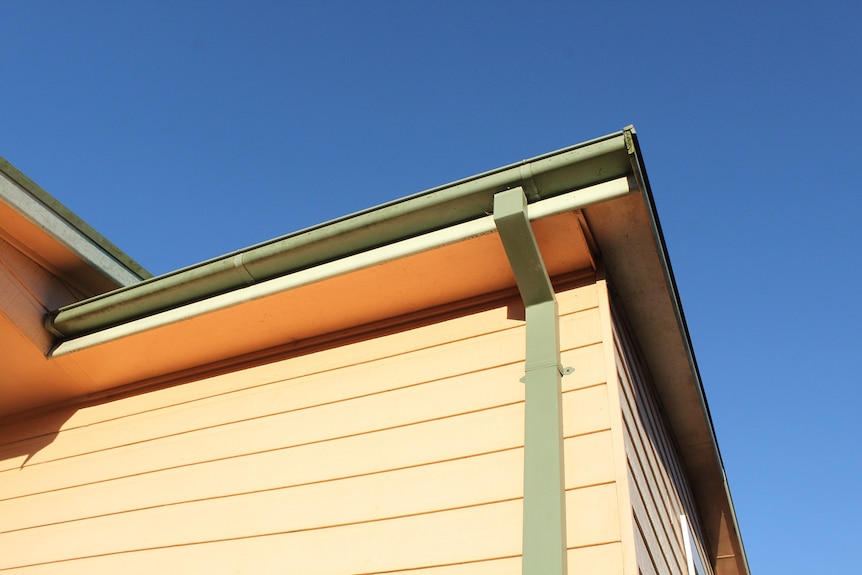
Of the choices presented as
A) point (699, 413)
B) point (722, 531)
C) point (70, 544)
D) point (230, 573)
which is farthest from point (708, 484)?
point (70, 544)

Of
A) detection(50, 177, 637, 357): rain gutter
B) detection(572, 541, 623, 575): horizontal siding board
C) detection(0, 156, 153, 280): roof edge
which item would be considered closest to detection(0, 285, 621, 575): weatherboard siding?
detection(572, 541, 623, 575): horizontal siding board

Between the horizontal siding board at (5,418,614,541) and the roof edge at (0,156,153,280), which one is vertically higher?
the roof edge at (0,156,153,280)

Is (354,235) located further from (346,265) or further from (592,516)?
(592,516)

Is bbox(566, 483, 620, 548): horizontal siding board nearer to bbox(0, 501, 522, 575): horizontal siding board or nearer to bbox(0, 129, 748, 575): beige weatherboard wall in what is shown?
bbox(0, 129, 748, 575): beige weatherboard wall

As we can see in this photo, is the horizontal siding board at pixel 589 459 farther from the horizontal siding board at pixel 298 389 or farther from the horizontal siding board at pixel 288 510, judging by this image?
the horizontal siding board at pixel 298 389

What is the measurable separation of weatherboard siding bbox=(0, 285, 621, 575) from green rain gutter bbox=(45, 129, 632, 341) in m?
0.41

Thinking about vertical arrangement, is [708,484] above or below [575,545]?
above

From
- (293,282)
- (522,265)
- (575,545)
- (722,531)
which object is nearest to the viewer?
(575,545)

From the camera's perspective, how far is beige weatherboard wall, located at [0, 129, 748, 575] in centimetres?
239

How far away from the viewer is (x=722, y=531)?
208 inches

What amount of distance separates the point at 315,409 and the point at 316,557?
70cm

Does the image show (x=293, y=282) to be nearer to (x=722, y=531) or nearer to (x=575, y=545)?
(x=575, y=545)

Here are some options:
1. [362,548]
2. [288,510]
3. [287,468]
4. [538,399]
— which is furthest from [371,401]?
[538,399]

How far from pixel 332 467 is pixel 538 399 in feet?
2.85
